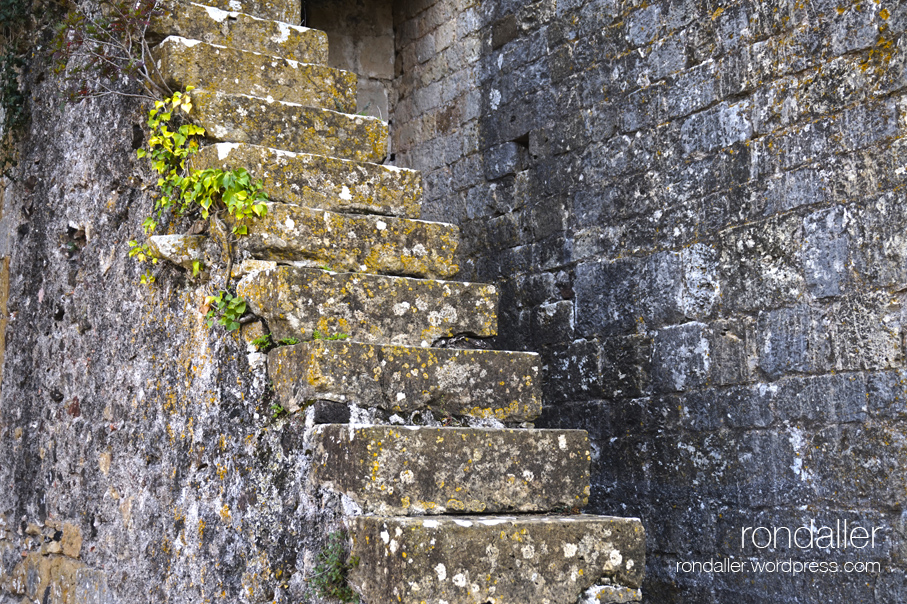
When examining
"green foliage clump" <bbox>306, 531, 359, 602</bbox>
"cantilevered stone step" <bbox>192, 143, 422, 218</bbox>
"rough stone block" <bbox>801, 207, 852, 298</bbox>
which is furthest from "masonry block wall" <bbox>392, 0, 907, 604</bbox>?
"green foliage clump" <bbox>306, 531, 359, 602</bbox>

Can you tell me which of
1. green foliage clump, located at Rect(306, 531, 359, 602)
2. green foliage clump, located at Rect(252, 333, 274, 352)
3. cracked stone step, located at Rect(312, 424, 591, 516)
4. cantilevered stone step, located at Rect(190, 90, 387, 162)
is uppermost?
cantilevered stone step, located at Rect(190, 90, 387, 162)

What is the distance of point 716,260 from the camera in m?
3.71

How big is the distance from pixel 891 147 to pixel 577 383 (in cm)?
185

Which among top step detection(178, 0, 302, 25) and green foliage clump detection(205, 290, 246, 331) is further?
top step detection(178, 0, 302, 25)

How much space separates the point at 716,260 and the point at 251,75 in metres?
2.06

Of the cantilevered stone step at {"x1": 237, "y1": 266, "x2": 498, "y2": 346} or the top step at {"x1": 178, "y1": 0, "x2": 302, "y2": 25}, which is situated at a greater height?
the top step at {"x1": 178, "y1": 0, "x2": 302, "y2": 25}

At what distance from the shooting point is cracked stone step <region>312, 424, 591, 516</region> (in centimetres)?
229

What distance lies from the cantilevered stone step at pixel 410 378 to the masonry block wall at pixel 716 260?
48.4 inches

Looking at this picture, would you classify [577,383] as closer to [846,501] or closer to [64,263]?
[846,501]

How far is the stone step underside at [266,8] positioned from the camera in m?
3.57

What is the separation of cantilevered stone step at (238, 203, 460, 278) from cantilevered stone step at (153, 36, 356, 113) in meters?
0.72

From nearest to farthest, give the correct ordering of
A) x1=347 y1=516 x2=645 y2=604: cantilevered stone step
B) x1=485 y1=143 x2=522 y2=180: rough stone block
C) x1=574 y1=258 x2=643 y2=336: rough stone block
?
x1=347 y1=516 x2=645 y2=604: cantilevered stone step
x1=574 y1=258 x2=643 y2=336: rough stone block
x1=485 y1=143 x2=522 y2=180: rough stone block

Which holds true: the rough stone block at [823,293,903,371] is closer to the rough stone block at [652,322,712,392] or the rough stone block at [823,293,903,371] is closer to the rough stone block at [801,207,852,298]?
the rough stone block at [801,207,852,298]

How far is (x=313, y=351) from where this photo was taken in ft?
8.15
